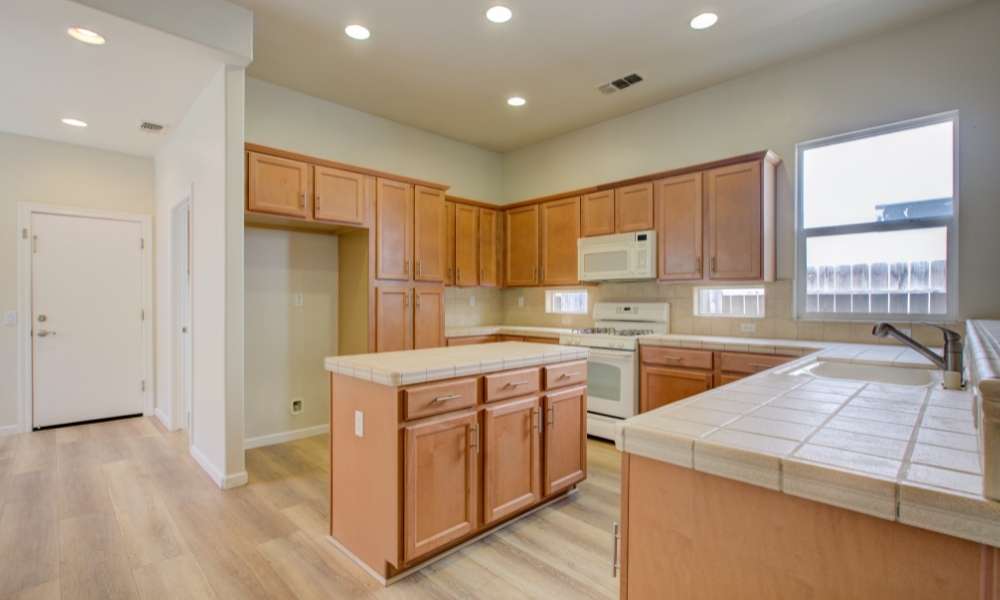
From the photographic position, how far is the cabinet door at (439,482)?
1.93 meters

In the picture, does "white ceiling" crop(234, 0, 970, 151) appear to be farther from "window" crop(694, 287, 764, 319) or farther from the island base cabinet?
the island base cabinet

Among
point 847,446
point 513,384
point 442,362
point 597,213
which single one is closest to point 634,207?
point 597,213

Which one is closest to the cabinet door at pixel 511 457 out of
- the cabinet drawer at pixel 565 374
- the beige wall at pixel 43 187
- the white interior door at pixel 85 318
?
the cabinet drawer at pixel 565 374

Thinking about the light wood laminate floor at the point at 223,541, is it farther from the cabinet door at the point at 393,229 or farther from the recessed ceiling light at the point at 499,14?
the recessed ceiling light at the point at 499,14

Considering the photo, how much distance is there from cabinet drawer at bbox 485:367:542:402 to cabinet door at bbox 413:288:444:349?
195cm

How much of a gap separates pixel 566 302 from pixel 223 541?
12.6 ft

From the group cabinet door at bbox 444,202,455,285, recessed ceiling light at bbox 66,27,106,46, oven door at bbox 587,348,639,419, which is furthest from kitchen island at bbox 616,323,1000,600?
cabinet door at bbox 444,202,455,285

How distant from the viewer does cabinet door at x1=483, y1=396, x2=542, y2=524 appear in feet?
7.34

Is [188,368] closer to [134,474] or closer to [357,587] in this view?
[134,474]

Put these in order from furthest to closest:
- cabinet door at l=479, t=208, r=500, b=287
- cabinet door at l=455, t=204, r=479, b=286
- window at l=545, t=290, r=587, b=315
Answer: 1. cabinet door at l=479, t=208, r=500, b=287
2. window at l=545, t=290, r=587, b=315
3. cabinet door at l=455, t=204, r=479, b=286

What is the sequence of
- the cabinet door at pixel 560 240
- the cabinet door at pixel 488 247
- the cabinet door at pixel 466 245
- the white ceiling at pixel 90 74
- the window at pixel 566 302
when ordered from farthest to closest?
the cabinet door at pixel 488 247, the window at pixel 566 302, the cabinet door at pixel 466 245, the cabinet door at pixel 560 240, the white ceiling at pixel 90 74

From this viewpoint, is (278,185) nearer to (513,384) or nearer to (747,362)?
(513,384)

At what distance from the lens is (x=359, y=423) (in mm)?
2090

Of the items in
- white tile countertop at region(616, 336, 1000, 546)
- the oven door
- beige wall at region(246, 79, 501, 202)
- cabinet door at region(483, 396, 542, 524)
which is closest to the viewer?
white tile countertop at region(616, 336, 1000, 546)
